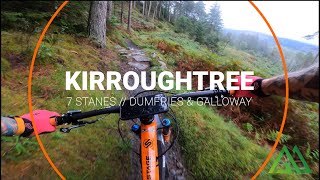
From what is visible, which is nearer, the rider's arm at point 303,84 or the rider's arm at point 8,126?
the rider's arm at point 303,84

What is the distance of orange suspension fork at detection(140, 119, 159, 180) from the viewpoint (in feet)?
5.96

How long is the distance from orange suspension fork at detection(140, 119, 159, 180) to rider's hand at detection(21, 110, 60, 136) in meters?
0.75

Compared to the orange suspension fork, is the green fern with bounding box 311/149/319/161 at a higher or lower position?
lower

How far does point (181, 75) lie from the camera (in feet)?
7.72

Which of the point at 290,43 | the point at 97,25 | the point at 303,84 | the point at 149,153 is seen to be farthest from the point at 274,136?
the point at 97,25

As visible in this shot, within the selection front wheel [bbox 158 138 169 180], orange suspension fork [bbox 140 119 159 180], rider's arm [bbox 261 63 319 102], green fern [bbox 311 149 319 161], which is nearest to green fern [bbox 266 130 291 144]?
green fern [bbox 311 149 319 161]

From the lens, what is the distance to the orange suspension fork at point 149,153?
1.82 meters

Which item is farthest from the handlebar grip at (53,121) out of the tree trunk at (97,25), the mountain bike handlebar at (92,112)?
the tree trunk at (97,25)

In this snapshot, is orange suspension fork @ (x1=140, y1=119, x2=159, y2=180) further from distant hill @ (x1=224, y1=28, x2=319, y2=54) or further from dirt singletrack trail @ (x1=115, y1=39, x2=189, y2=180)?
distant hill @ (x1=224, y1=28, x2=319, y2=54)

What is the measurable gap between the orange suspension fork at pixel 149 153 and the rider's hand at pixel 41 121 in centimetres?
75

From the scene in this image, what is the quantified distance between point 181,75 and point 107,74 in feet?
2.53

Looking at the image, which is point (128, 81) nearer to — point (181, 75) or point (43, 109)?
point (181, 75)

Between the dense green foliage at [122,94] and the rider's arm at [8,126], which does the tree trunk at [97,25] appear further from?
the rider's arm at [8,126]

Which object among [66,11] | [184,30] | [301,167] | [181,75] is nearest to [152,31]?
[184,30]
